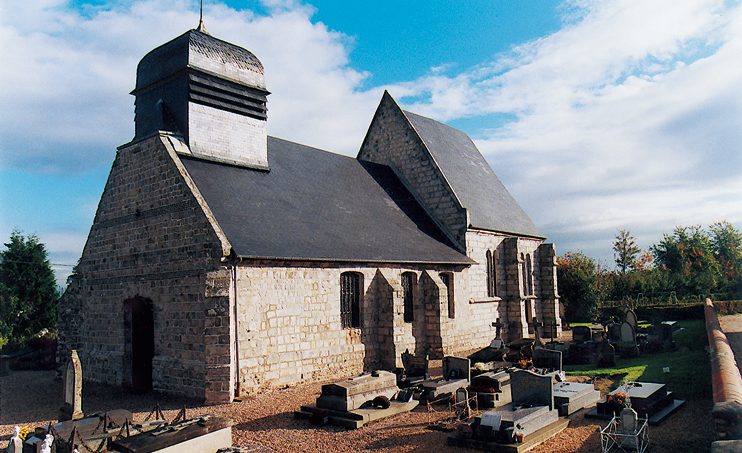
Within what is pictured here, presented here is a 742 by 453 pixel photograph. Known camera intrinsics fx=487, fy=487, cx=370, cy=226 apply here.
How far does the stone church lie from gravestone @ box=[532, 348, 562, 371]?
4.80m

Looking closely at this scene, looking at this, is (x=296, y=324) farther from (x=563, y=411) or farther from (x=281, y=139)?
(x=281, y=139)

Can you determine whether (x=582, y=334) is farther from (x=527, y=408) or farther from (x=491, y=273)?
(x=527, y=408)

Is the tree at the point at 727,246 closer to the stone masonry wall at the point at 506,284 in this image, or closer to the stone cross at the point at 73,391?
the stone masonry wall at the point at 506,284

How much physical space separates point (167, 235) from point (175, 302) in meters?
2.09

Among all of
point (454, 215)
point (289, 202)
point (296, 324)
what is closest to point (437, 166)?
point (454, 215)

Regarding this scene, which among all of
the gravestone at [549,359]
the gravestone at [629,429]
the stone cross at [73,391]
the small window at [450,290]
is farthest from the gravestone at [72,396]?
the small window at [450,290]

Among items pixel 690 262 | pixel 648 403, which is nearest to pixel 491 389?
pixel 648 403

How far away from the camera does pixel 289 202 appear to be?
57.7 feet

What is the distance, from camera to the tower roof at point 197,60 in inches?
679

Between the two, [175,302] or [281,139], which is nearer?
[175,302]

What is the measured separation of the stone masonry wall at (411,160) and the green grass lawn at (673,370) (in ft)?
27.2

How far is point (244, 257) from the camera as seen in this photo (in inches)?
518

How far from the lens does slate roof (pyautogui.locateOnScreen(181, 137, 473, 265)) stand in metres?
14.9

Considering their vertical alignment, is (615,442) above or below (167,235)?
below
